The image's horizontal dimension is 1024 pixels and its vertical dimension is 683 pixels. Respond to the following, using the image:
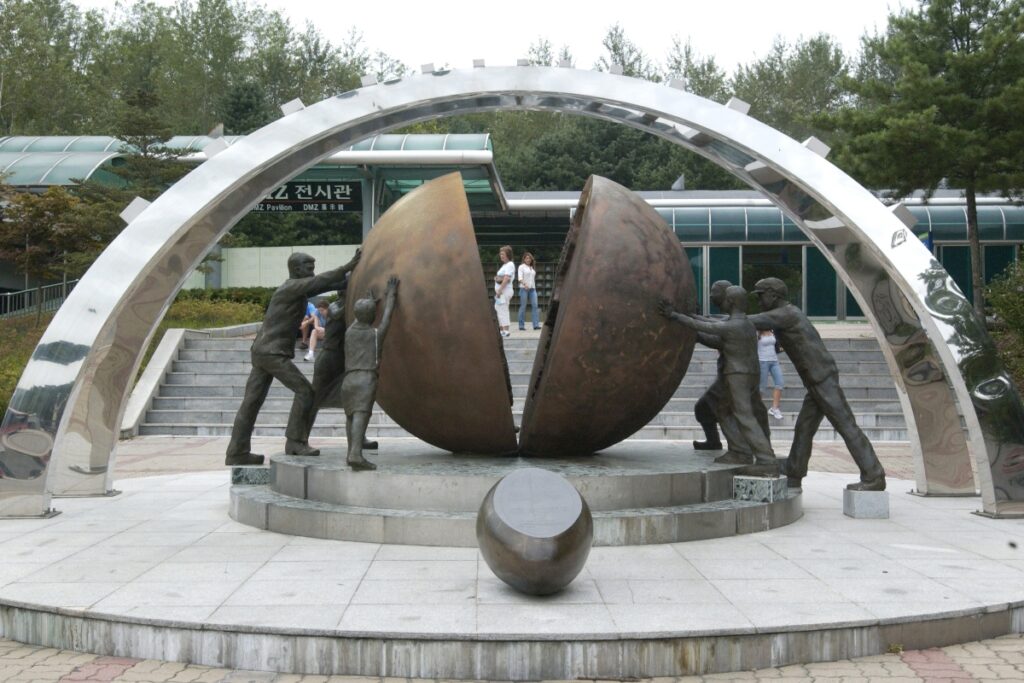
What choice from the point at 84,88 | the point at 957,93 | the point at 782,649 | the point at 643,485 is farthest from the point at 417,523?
the point at 84,88

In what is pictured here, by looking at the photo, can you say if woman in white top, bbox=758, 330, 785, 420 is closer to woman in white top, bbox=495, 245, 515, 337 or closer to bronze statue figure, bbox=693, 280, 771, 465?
woman in white top, bbox=495, 245, 515, 337

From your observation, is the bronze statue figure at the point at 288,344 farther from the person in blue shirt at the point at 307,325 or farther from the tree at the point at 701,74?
the tree at the point at 701,74

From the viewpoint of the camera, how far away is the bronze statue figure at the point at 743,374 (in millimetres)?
9250

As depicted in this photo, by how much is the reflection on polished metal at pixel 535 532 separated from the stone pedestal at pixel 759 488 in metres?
2.98

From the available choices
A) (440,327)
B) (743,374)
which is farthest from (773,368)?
(440,327)

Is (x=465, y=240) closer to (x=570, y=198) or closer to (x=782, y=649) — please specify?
(x=782, y=649)

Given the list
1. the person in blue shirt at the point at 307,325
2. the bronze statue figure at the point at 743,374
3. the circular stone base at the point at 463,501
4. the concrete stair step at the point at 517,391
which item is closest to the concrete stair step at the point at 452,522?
the circular stone base at the point at 463,501

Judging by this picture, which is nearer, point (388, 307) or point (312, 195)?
point (388, 307)

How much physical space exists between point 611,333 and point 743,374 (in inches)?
57.6

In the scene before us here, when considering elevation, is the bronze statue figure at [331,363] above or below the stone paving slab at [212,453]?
above

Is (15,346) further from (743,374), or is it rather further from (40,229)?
(743,374)

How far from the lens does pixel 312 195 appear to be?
3506 cm

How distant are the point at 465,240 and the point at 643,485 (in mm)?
2490

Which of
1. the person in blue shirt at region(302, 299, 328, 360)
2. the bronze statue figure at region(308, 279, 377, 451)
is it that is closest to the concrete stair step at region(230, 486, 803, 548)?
the bronze statue figure at region(308, 279, 377, 451)
